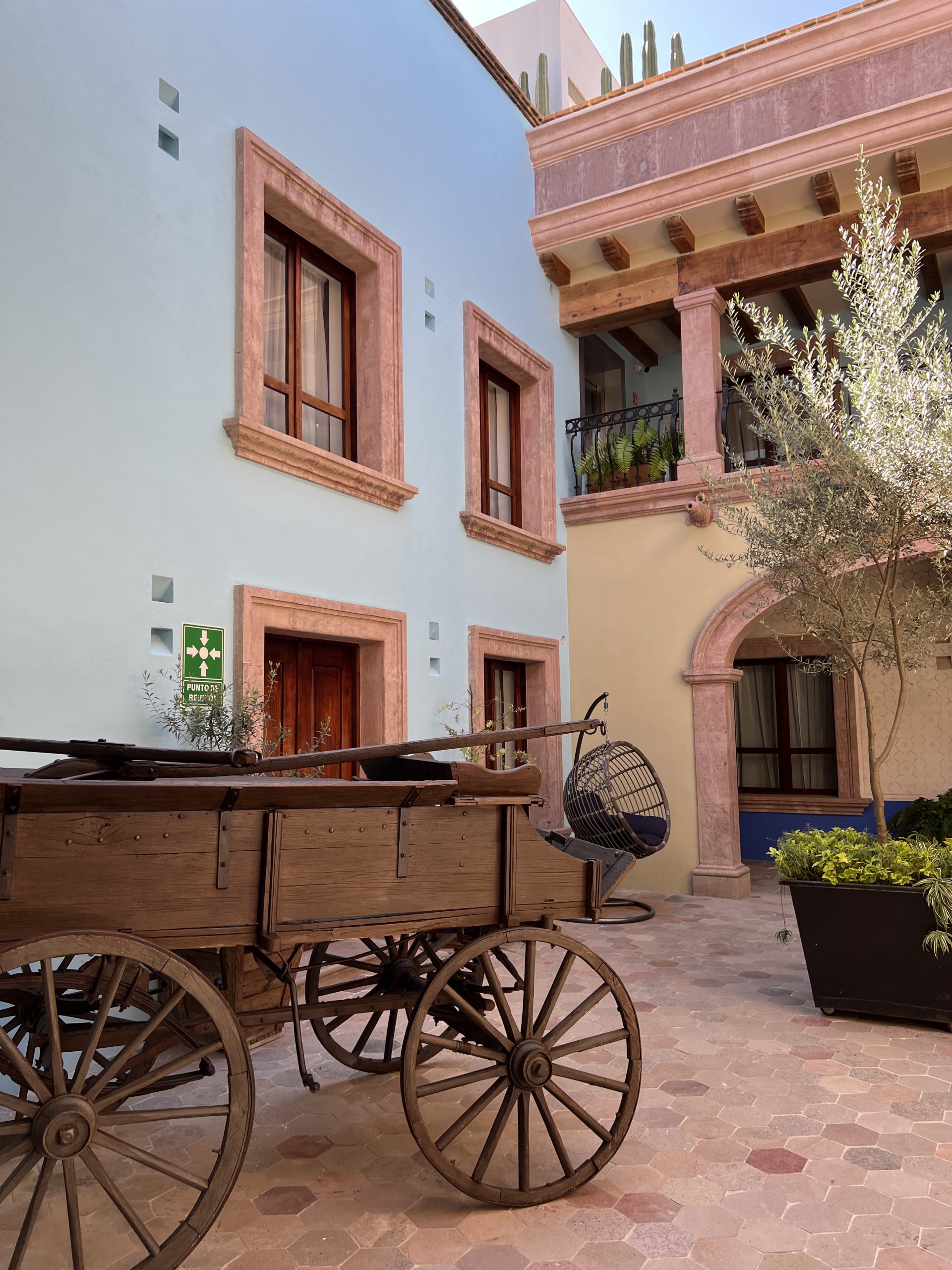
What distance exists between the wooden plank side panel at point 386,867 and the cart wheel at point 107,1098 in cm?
36

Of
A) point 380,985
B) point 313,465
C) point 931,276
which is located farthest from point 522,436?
point 380,985

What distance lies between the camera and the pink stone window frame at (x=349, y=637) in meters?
5.62

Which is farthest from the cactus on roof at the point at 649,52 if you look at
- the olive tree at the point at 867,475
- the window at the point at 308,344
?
the olive tree at the point at 867,475

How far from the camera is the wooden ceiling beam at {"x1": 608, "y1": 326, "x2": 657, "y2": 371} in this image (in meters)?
11.0

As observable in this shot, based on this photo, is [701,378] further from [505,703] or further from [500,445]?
[505,703]

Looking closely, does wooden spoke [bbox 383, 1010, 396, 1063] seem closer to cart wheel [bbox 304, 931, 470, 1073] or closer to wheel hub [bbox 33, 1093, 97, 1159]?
cart wheel [bbox 304, 931, 470, 1073]

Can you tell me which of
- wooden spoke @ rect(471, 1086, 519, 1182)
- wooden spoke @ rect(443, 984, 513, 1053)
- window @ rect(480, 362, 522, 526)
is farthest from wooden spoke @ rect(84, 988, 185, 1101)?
window @ rect(480, 362, 522, 526)

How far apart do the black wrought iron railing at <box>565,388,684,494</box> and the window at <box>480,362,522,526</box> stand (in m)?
0.75

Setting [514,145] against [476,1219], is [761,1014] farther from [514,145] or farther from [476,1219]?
[514,145]

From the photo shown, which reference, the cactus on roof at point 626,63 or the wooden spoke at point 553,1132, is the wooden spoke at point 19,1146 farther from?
the cactus on roof at point 626,63

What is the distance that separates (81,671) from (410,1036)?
9.10 feet

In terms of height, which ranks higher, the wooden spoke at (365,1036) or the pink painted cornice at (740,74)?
the pink painted cornice at (740,74)

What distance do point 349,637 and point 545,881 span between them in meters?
3.81

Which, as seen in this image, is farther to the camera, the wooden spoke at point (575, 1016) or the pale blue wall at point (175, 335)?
the pale blue wall at point (175, 335)
